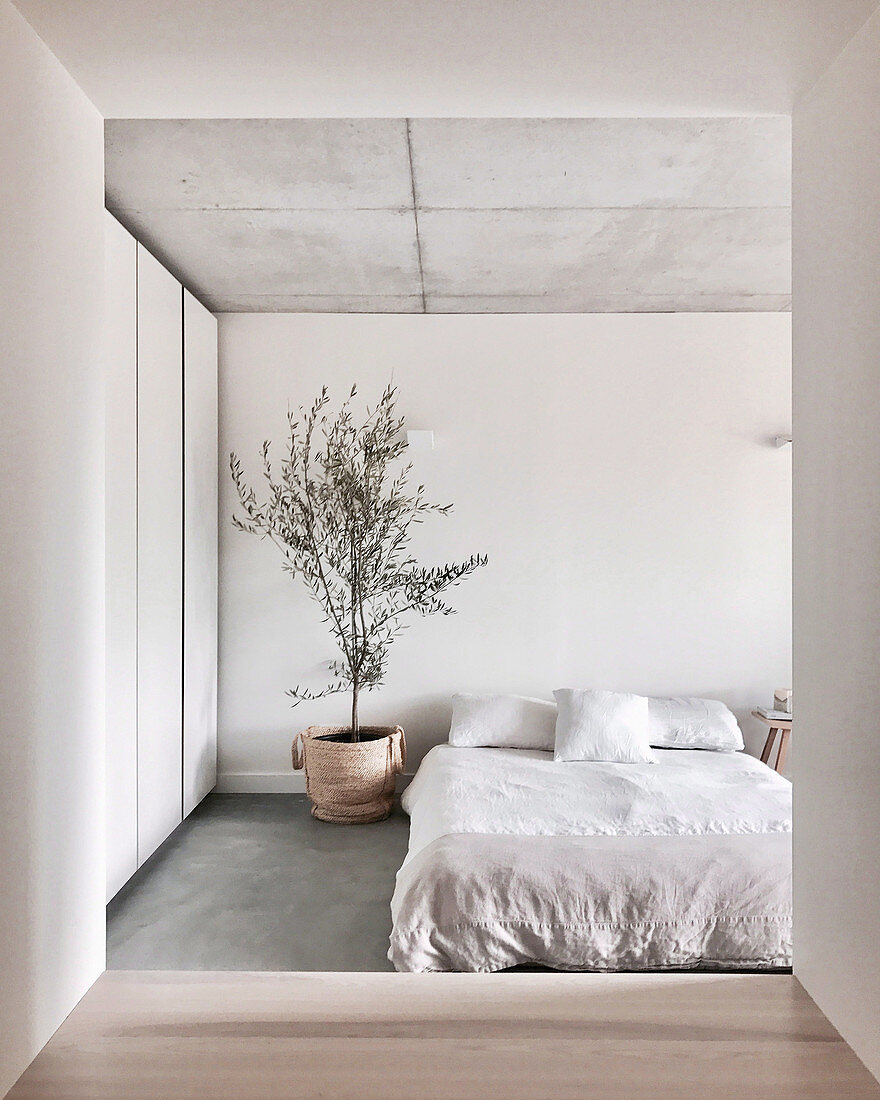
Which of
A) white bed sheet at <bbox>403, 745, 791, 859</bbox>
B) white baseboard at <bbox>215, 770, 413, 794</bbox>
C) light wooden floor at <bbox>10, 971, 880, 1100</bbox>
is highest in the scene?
light wooden floor at <bbox>10, 971, 880, 1100</bbox>

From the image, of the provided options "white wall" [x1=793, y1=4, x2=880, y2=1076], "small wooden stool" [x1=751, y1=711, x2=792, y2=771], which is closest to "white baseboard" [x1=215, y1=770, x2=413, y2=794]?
"small wooden stool" [x1=751, y1=711, x2=792, y2=771]

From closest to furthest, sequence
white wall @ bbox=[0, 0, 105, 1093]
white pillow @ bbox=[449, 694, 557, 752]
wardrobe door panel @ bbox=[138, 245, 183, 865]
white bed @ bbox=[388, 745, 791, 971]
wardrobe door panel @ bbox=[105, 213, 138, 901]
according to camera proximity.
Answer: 1. white wall @ bbox=[0, 0, 105, 1093]
2. white bed @ bbox=[388, 745, 791, 971]
3. wardrobe door panel @ bbox=[105, 213, 138, 901]
4. wardrobe door panel @ bbox=[138, 245, 183, 865]
5. white pillow @ bbox=[449, 694, 557, 752]

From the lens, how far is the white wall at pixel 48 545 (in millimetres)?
961

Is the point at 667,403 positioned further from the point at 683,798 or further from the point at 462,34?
the point at 462,34

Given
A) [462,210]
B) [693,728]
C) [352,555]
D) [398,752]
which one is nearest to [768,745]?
[693,728]

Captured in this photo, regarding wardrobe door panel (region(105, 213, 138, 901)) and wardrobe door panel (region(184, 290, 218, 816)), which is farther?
wardrobe door panel (region(184, 290, 218, 816))

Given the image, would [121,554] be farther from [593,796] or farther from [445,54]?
[445,54]

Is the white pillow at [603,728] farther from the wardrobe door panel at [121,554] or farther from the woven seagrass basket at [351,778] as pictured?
the wardrobe door panel at [121,554]

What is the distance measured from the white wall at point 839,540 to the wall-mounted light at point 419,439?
355 cm

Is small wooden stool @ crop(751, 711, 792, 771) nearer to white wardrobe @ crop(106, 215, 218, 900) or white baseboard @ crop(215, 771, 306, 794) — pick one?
white baseboard @ crop(215, 771, 306, 794)

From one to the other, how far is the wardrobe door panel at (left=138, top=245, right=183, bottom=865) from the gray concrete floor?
236mm

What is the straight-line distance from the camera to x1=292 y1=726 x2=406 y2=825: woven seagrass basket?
14.2ft

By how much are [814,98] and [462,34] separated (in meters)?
0.48

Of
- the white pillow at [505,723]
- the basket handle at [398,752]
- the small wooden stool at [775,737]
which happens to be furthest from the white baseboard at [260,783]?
the small wooden stool at [775,737]
